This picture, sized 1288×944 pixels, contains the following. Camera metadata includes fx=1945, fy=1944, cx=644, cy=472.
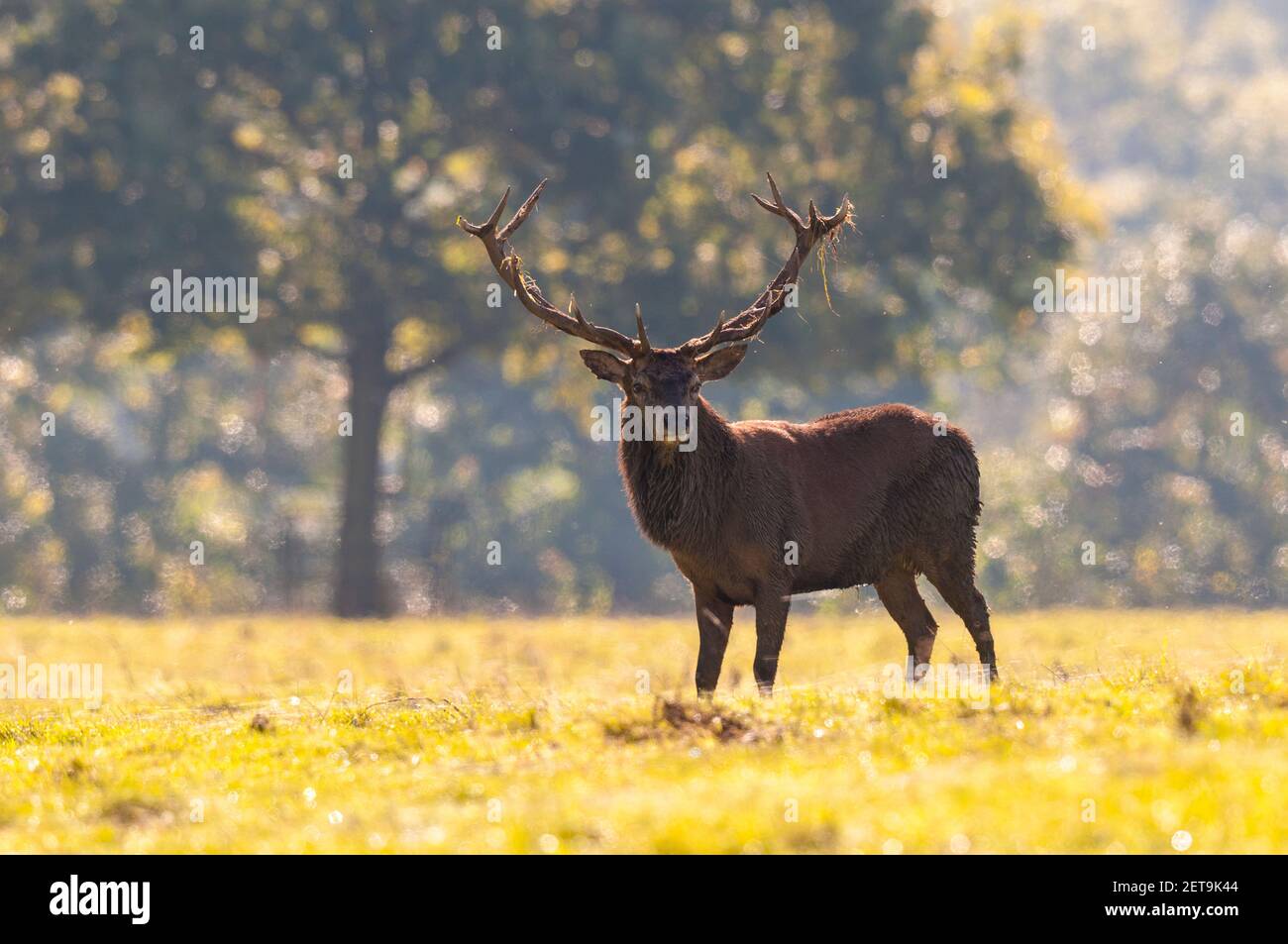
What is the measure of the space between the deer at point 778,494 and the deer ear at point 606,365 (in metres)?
0.01

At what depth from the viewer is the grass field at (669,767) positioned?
8.10 m

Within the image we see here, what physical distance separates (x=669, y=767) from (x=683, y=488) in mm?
3898

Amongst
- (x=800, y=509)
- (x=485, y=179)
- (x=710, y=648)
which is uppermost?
(x=485, y=179)

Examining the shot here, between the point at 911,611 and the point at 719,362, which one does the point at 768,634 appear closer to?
the point at 911,611

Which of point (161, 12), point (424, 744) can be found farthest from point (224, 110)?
point (424, 744)

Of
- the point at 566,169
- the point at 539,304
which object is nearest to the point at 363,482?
the point at 566,169

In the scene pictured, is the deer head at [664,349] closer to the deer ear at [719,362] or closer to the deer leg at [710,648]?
the deer ear at [719,362]

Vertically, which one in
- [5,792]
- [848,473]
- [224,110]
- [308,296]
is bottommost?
[5,792]

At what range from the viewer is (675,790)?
9.02m

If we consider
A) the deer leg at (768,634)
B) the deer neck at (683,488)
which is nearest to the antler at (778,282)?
the deer neck at (683,488)

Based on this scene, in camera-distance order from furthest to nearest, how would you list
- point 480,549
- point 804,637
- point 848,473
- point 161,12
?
point 480,549 < point 161,12 < point 804,637 < point 848,473

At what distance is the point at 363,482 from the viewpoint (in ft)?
113
